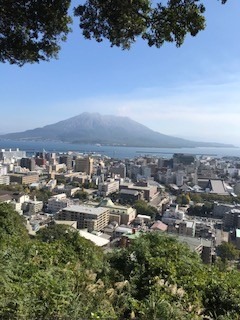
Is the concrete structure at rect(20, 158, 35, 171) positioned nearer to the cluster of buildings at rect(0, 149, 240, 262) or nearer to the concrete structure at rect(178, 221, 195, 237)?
the cluster of buildings at rect(0, 149, 240, 262)

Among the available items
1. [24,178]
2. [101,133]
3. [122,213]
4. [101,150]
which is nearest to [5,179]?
[24,178]

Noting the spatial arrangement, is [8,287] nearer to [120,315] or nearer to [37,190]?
[120,315]

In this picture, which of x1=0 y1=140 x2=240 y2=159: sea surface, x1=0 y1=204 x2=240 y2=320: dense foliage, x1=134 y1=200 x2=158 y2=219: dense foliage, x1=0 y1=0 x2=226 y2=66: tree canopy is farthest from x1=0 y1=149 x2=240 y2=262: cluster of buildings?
x1=0 y1=140 x2=240 y2=159: sea surface

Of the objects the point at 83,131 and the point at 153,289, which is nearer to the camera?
the point at 153,289

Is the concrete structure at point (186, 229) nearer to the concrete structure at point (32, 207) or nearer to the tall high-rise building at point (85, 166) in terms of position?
the concrete structure at point (32, 207)

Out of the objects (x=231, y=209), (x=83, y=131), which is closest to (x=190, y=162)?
(x=231, y=209)

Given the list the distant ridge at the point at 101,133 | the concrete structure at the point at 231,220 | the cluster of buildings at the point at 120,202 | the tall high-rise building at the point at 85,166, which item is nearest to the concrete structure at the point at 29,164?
the cluster of buildings at the point at 120,202

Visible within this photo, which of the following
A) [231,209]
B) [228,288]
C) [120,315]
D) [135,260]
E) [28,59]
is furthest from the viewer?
[231,209]
